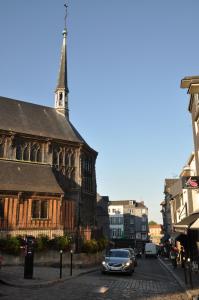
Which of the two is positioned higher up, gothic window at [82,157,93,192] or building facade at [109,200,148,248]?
gothic window at [82,157,93,192]

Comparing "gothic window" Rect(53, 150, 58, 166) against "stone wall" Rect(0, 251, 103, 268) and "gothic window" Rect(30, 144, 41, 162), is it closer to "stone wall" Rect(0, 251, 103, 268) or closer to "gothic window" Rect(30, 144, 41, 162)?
"gothic window" Rect(30, 144, 41, 162)

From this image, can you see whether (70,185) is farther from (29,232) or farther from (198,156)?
(198,156)

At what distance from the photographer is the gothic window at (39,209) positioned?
1078 inches

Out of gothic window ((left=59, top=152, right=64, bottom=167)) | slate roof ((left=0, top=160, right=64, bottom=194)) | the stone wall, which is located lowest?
the stone wall

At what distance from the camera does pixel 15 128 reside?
1390 inches

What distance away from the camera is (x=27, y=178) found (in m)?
29.6

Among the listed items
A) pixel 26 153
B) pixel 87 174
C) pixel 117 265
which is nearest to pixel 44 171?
pixel 26 153

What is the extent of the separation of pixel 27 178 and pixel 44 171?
2.92 meters

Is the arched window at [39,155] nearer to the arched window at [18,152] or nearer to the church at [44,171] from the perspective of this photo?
the church at [44,171]

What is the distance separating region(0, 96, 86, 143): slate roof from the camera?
36.1 m

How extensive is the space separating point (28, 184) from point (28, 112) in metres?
13.9

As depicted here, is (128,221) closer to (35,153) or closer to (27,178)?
(35,153)

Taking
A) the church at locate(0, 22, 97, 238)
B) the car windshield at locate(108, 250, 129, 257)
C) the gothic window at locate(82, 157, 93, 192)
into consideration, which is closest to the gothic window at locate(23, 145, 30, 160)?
the church at locate(0, 22, 97, 238)

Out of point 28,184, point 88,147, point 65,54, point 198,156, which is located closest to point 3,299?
point 198,156
